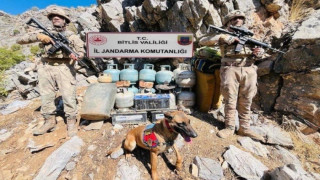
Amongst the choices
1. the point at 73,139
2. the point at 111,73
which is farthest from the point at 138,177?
the point at 111,73

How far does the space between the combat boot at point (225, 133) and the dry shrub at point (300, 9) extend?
6.82 metres

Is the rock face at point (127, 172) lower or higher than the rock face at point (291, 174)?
lower

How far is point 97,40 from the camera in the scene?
5906 mm

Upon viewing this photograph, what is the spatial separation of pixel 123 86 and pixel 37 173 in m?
3.24

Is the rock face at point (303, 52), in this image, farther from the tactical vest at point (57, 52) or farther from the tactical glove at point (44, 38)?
the tactical glove at point (44, 38)

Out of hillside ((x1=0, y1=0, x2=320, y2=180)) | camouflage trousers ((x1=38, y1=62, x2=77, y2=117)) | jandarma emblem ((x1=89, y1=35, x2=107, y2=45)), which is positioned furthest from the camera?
jandarma emblem ((x1=89, y1=35, x2=107, y2=45))

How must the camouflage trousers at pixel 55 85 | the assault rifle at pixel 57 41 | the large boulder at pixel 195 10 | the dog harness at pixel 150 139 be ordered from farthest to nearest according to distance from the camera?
the large boulder at pixel 195 10, the camouflage trousers at pixel 55 85, the assault rifle at pixel 57 41, the dog harness at pixel 150 139

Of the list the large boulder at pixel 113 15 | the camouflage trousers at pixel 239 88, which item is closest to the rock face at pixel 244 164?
the camouflage trousers at pixel 239 88

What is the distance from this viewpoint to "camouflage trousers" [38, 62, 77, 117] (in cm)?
410

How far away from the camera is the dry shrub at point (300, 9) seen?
23.5 feet

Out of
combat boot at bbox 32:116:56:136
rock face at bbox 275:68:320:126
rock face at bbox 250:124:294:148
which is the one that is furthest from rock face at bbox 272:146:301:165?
combat boot at bbox 32:116:56:136

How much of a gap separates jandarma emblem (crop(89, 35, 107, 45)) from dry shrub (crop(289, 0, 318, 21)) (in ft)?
28.4

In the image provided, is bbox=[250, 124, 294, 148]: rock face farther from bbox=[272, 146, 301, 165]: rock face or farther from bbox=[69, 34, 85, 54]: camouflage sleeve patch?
bbox=[69, 34, 85, 54]: camouflage sleeve patch

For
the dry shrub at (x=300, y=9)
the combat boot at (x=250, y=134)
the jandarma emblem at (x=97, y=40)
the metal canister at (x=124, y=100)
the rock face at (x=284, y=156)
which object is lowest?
the rock face at (x=284, y=156)
